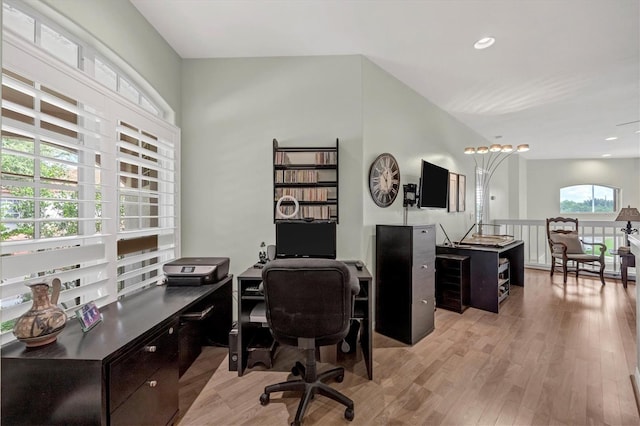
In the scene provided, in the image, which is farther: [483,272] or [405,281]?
[483,272]

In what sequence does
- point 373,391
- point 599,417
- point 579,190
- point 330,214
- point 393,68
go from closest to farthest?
point 599,417 → point 373,391 → point 330,214 → point 393,68 → point 579,190

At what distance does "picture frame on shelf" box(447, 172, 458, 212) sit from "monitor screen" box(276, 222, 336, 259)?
2592 mm

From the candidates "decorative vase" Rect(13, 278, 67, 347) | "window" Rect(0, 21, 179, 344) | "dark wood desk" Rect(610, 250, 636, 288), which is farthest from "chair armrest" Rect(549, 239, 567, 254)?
"decorative vase" Rect(13, 278, 67, 347)

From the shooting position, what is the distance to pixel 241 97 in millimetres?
2836

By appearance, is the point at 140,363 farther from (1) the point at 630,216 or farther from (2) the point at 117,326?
(1) the point at 630,216

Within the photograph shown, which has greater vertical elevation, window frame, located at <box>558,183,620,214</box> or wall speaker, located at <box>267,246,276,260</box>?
window frame, located at <box>558,183,620,214</box>

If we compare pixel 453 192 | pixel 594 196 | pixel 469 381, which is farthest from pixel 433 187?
pixel 594 196

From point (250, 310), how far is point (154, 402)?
3.14 feet

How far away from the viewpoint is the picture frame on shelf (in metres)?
4.34

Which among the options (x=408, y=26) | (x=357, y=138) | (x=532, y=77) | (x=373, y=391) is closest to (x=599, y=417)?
(x=373, y=391)

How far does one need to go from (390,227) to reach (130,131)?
238 cm

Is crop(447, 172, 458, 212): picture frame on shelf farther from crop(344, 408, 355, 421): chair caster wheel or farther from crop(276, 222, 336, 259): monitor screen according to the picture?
crop(344, 408, 355, 421): chair caster wheel

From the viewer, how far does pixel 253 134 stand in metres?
2.83

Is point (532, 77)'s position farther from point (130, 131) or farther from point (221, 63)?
point (130, 131)
